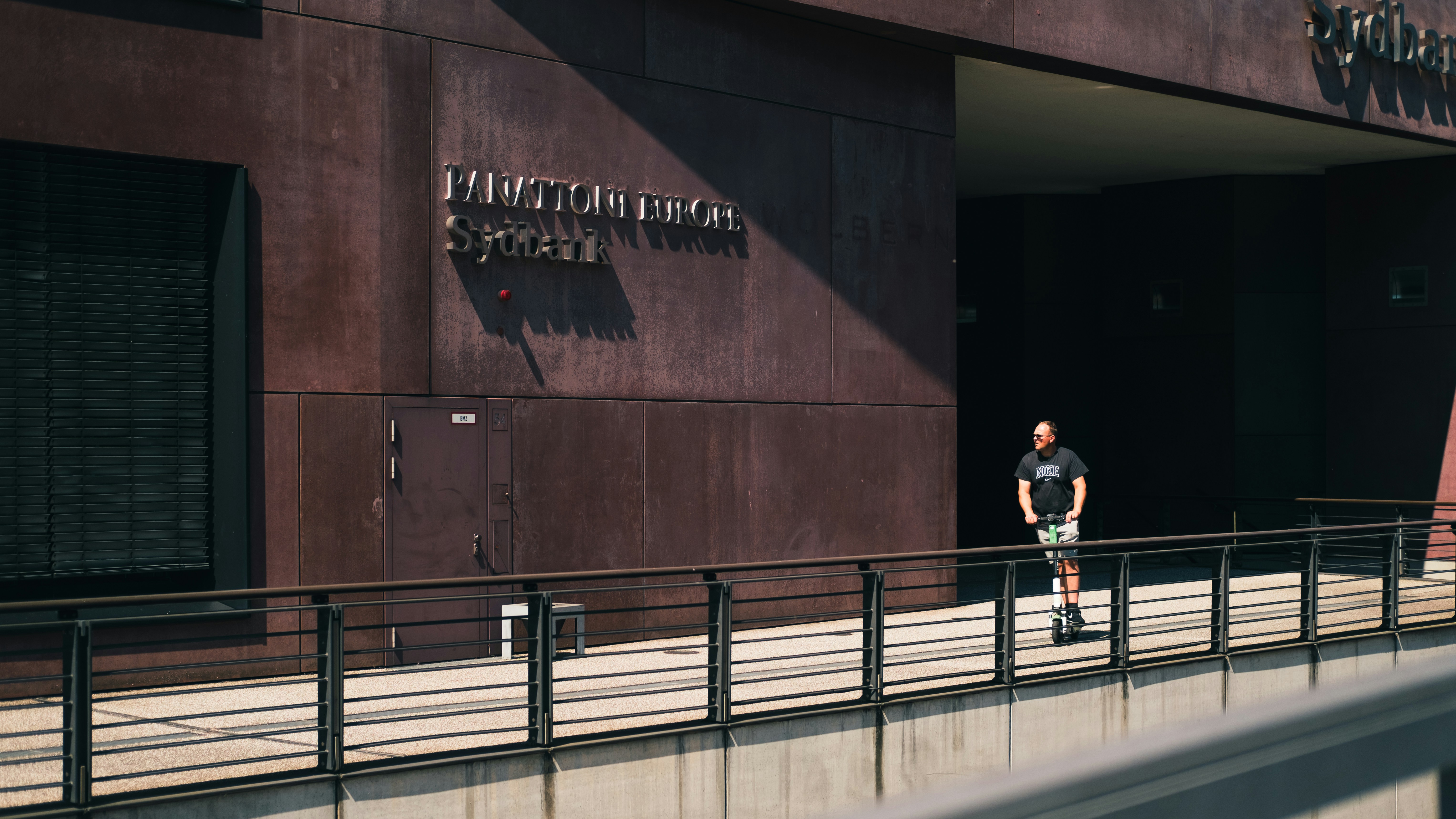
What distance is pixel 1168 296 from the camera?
21500 mm

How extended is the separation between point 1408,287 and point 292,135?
52.7 feet

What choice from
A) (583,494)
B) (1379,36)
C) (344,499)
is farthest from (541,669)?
(1379,36)

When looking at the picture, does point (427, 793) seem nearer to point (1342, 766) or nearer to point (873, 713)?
point (873, 713)

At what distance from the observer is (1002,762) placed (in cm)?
924

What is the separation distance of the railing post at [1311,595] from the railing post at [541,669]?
6.87 meters

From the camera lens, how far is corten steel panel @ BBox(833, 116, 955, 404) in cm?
1291

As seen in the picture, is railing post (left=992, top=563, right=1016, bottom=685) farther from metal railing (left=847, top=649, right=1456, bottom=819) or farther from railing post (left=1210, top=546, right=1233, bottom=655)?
metal railing (left=847, top=649, right=1456, bottom=819)

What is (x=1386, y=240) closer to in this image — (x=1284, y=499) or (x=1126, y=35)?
(x=1284, y=499)

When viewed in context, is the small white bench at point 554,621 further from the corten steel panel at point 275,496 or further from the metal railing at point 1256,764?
the metal railing at point 1256,764

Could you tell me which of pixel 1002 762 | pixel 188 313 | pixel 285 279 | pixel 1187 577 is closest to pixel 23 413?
pixel 188 313

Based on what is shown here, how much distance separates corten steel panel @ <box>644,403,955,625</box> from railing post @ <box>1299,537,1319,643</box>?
11.0 ft

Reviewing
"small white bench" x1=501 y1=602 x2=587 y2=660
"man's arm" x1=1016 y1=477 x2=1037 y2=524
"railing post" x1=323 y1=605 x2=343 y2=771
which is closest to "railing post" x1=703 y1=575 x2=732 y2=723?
"small white bench" x1=501 y1=602 x2=587 y2=660

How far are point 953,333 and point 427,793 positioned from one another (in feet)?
28.0

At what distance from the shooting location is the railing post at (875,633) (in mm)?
8484
